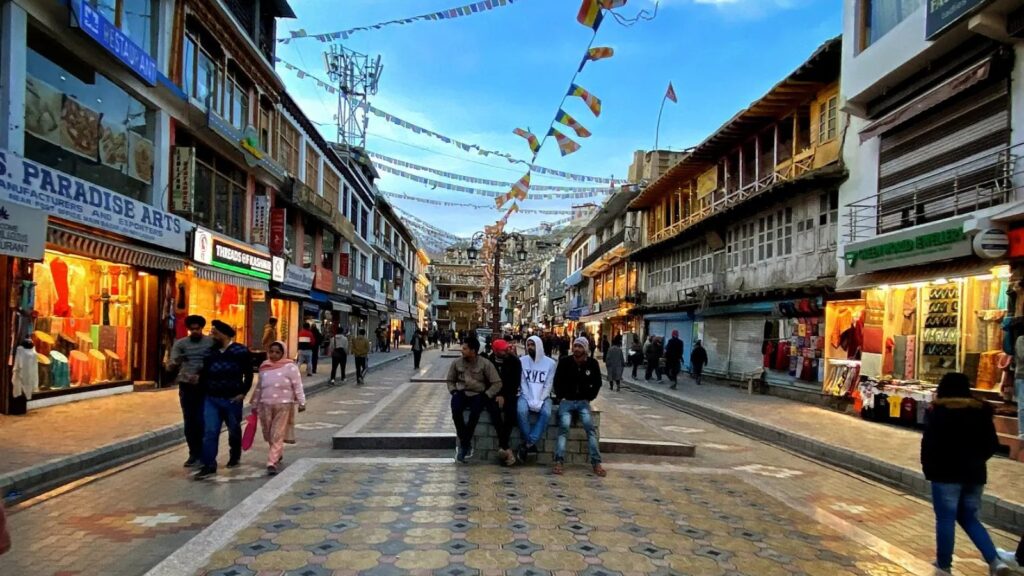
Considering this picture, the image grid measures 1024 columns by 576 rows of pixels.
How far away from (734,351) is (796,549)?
18676 mm

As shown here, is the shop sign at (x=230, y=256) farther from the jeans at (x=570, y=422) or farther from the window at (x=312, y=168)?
the jeans at (x=570, y=422)

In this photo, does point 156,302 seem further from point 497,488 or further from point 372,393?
point 497,488

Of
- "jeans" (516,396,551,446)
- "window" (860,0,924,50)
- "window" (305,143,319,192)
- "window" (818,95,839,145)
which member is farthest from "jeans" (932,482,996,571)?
"window" (305,143,319,192)

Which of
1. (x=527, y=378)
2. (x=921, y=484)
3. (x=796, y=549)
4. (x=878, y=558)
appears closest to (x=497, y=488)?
(x=527, y=378)

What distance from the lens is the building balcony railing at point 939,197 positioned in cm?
1084

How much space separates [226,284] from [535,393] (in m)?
14.2

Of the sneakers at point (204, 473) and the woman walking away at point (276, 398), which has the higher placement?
the woman walking away at point (276, 398)

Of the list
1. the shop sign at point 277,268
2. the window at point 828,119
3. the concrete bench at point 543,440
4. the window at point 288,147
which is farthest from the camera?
the window at point 288,147

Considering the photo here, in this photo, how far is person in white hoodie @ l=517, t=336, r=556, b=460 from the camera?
8.21 meters

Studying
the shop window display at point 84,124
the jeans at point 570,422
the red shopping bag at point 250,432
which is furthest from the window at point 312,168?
the jeans at point 570,422

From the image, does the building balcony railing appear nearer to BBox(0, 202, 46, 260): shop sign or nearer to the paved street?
the paved street

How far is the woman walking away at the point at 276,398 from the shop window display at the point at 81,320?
655 centimetres

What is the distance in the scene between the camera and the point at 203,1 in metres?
16.5

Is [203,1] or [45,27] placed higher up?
[203,1]
